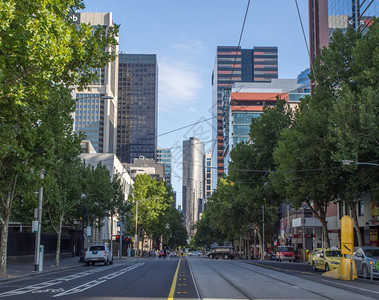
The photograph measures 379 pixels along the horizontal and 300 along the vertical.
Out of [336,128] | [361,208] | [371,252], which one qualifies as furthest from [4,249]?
[361,208]

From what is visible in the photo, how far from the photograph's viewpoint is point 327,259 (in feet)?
102

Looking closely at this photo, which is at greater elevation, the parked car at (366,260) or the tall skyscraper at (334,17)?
the tall skyscraper at (334,17)

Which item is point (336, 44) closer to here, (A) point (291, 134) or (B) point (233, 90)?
A: (A) point (291, 134)

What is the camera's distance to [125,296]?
50.1 ft

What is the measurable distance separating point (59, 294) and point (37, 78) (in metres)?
7.12

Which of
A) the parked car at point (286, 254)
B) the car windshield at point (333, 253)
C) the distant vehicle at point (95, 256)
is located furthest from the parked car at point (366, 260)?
the parked car at point (286, 254)

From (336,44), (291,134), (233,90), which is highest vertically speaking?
(233,90)

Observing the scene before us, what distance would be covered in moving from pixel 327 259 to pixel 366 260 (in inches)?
198

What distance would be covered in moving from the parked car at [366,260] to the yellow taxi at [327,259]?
2202 millimetres

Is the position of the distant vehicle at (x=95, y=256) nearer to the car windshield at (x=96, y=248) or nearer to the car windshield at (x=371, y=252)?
the car windshield at (x=96, y=248)

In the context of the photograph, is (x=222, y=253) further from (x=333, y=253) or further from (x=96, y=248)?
(x=333, y=253)

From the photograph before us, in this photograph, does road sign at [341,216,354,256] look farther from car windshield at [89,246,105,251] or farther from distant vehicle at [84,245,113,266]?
car windshield at [89,246,105,251]

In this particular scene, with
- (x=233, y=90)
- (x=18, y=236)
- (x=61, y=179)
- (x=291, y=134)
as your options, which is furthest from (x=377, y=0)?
(x=233, y=90)

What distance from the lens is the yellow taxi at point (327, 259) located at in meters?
30.2
